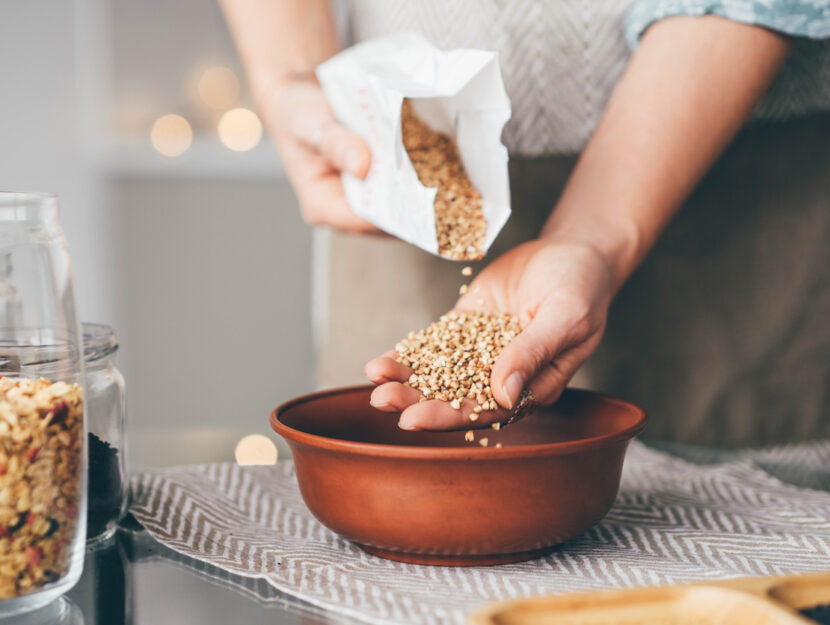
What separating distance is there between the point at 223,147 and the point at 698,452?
221cm

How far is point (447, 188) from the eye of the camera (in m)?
1.01

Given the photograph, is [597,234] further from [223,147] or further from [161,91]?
[161,91]

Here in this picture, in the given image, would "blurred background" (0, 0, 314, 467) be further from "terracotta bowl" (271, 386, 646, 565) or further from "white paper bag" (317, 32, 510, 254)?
"terracotta bowl" (271, 386, 646, 565)

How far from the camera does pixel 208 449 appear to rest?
1180 mm

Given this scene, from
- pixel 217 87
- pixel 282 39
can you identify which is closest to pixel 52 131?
pixel 217 87

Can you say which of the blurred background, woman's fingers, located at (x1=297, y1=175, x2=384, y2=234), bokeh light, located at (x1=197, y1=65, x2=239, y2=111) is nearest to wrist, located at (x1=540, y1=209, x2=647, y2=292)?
woman's fingers, located at (x1=297, y1=175, x2=384, y2=234)

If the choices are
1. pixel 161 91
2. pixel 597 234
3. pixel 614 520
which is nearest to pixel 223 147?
pixel 161 91

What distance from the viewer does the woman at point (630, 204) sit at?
3.22 ft

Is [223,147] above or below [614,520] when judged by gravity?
above

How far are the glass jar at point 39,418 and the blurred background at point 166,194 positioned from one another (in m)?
2.30

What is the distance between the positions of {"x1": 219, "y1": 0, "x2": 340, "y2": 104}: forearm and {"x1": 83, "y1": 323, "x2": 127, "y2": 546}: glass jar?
59cm

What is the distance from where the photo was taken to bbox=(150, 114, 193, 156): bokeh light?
2994 millimetres

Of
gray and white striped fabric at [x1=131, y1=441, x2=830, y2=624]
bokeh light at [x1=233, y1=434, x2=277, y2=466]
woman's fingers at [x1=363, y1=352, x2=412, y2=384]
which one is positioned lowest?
bokeh light at [x1=233, y1=434, x2=277, y2=466]

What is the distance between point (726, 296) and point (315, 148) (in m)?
0.75
